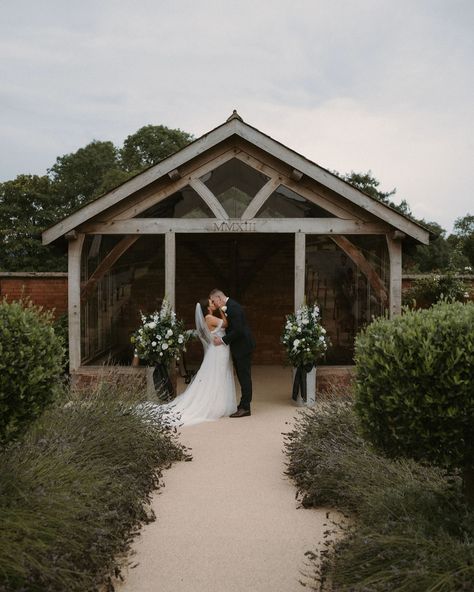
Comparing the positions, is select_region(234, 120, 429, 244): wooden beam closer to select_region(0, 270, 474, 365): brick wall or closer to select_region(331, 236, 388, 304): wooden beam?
select_region(331, 236, 388, 304): wooden beam

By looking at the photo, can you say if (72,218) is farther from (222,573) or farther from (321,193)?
(222,573)

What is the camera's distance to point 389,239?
10.2 metres

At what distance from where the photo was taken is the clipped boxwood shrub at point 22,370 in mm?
4027

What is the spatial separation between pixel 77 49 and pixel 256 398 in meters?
8.09

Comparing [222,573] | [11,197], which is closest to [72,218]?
[222,573]

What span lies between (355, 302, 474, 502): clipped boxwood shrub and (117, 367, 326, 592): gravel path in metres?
1.19

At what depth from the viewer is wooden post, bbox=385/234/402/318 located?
33.6ft

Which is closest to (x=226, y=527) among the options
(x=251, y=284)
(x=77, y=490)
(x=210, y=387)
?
(x=77, y=490)

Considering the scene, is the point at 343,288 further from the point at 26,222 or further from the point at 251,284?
the point at 26,222

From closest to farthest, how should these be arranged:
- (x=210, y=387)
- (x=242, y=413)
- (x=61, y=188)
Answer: (x=242, y=413)
(x=210, y=387)
(x=61, y=188)

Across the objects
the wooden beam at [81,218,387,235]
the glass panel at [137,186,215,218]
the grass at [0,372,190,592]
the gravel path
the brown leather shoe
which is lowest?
the gravel path

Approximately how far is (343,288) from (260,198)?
3.19 metres

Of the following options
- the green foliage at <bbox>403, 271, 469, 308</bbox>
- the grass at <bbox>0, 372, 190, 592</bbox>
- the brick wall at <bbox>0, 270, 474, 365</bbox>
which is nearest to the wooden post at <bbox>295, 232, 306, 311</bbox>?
the green foliage at <bbox>403, 271, 469, 308</bbox>

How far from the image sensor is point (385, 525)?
3.84 meters
